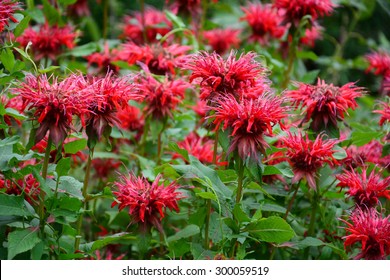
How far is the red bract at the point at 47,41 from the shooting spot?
2246 mm

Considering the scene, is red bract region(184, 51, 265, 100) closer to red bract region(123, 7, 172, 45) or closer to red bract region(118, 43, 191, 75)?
red bract region(118, 43, 191, 75)

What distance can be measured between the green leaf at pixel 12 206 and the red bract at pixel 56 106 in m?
0.16

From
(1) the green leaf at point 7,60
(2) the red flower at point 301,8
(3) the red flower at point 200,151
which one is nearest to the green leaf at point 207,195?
(3) the red flower at point 200,151

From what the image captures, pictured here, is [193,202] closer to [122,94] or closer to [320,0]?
[122,94]

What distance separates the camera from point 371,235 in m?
1.59

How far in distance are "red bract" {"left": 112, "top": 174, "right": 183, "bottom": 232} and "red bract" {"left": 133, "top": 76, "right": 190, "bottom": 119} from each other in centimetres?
36

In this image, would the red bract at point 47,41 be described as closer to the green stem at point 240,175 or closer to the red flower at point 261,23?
the red flower at point 261,23

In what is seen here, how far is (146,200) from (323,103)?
53 centimetres

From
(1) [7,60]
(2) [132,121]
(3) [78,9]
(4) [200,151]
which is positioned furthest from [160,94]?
(3) [78,9]

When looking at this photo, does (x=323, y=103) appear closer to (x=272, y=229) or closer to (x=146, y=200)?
(x=272, y=229)

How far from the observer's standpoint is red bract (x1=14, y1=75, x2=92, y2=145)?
1.46m

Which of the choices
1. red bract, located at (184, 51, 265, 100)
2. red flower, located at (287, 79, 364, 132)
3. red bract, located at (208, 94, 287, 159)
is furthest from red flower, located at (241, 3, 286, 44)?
red bract, located at (208, 94, 287, 159)

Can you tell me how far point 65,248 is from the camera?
1671 mm
